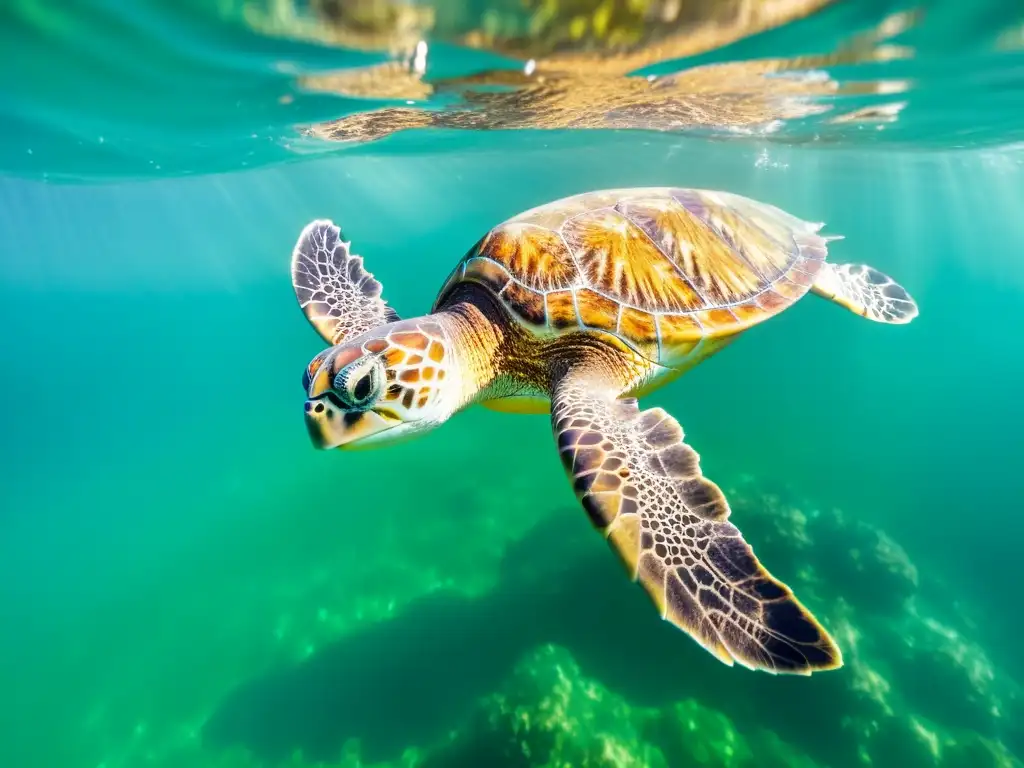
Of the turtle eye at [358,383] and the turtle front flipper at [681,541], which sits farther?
the turtle eye at [358,383]

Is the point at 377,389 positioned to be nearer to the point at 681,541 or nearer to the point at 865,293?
the point at 681,541

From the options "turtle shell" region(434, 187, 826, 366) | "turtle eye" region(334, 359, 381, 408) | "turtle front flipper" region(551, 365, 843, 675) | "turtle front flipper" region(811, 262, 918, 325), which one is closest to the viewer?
"turtle front flipper" region(551, 365, 843, 675)

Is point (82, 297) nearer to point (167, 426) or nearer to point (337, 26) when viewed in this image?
point (167, 426)

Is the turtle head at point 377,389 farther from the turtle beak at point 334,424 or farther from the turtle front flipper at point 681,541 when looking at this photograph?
the turtle front flipper at point 681,541

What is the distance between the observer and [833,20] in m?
4.43

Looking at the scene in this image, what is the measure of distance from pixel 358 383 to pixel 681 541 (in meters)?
1.54

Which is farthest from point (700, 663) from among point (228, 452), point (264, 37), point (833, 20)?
point (228, 452)

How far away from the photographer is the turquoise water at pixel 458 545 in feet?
14.8

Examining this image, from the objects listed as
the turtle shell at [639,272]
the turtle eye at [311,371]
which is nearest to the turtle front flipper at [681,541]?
the turtle shell at [639,272]

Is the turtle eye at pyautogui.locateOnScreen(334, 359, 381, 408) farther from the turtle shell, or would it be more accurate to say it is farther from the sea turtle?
the turtle shell

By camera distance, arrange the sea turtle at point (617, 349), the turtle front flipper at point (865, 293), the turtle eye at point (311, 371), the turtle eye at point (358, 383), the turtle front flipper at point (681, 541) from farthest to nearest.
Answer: the turtle front flipper at point (865, 293)
the turtle eye at point (311, 371)
the turtle eye at point (358, 383)
the sea turtle at point (617, 349)
the turtle front flipper at point (681, 541)

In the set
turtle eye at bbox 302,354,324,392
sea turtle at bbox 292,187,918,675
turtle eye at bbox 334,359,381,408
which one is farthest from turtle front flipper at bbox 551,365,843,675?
turtle eye at bbox 302,354,324,392

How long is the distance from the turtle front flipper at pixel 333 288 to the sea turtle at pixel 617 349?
0.05ft

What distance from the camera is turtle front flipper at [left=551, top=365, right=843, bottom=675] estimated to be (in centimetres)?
166
